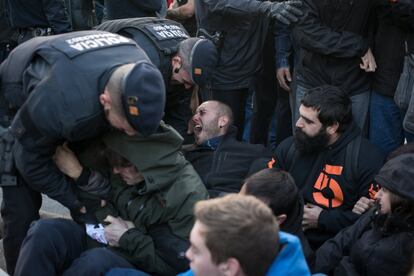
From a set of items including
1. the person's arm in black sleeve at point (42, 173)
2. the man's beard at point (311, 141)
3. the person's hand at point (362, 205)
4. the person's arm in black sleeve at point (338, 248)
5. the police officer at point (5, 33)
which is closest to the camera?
the person's arm in black sleeve at point (42, 173)

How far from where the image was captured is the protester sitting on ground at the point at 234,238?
82.7 inches

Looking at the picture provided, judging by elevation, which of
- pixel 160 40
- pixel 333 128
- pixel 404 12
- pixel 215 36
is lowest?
pixel 333 128

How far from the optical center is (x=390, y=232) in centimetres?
298

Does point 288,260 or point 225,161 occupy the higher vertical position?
point 288,260

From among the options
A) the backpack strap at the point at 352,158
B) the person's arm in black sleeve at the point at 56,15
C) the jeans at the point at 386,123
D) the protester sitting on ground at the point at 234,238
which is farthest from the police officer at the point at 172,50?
the person's arm in black sleeve at the point at 56,15

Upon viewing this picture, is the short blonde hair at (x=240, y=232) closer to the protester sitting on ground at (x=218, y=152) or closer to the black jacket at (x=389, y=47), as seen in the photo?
the protester sitting on ground at (x=218, y=152)

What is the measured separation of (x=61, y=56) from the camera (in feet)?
9.09

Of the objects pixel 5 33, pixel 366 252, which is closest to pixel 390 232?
pixel 366 252

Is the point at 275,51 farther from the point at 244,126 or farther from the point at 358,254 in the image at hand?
the point at 358,254

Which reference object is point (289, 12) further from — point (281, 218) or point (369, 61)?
point (281, 218)

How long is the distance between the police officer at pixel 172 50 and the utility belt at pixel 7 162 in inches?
31.7

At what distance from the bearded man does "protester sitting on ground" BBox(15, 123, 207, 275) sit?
838mm

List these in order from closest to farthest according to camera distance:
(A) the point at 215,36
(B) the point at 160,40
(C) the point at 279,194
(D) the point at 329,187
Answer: (C) the point at 279,194
(B) the point at 160,40
(D) the point at 329,187
(A) the point at 215,36

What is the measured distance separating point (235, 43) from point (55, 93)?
86.7 inches
